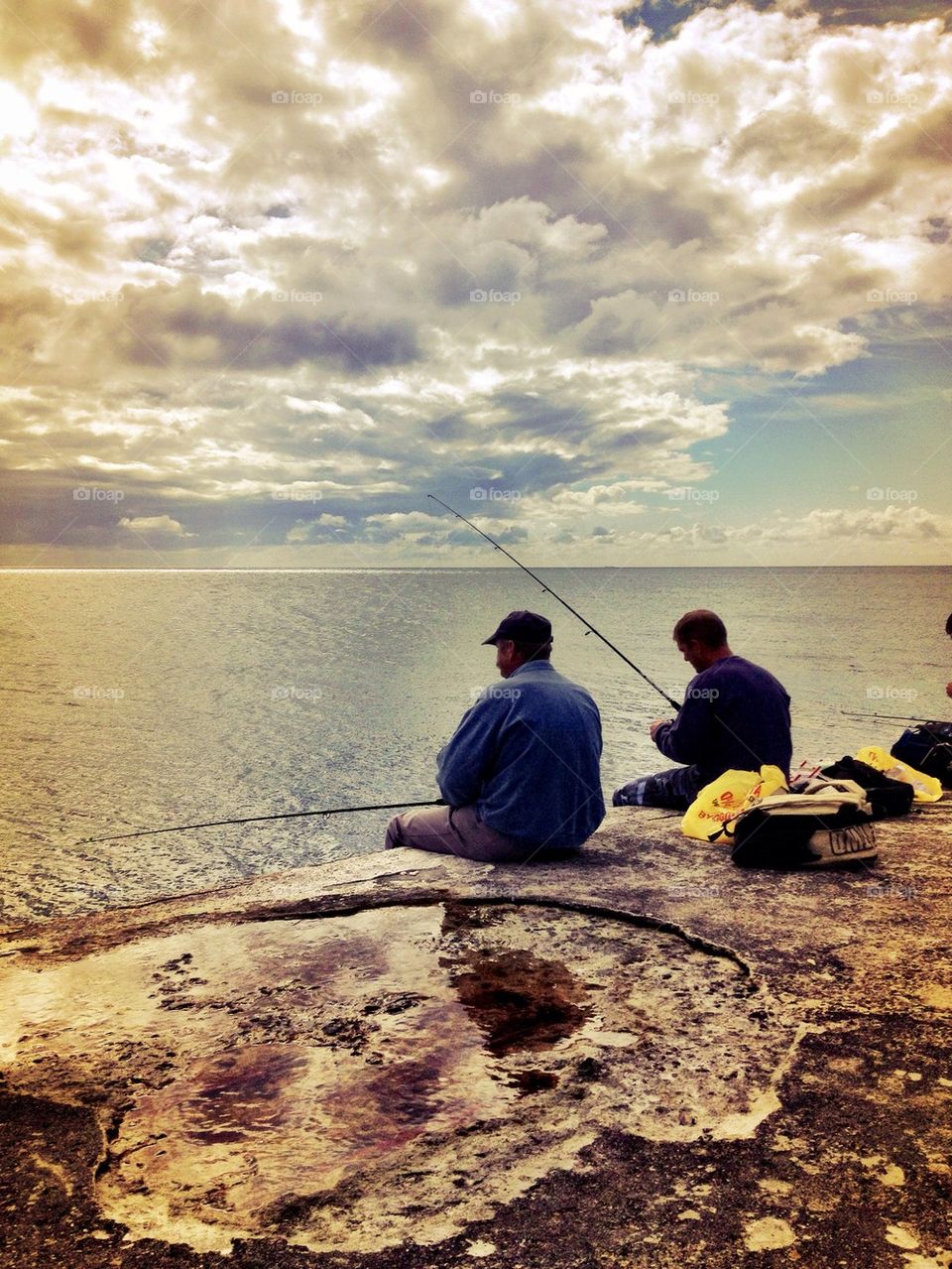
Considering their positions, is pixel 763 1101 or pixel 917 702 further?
pixel 917 702

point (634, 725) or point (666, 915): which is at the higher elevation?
point (666, 915)

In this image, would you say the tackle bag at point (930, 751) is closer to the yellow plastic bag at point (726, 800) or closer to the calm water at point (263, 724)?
the yellow plastic bag at point (726, 800)

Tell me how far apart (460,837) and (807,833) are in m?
1.86

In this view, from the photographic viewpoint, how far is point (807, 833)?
4.21 metres

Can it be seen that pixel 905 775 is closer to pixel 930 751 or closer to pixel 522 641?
pixel 930 751

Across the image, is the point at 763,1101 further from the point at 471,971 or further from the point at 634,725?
the point at 634,725

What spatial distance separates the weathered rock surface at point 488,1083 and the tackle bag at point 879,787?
1865 mm

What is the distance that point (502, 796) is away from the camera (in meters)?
4.53

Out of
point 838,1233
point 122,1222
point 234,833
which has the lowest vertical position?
point 234,833

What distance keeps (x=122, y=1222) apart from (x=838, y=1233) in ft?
4.95

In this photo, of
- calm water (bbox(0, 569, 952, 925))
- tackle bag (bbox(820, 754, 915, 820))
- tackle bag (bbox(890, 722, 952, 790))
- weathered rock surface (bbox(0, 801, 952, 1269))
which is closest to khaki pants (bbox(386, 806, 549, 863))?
weathered rock surface (bbox(0, 801, 952, 1269))

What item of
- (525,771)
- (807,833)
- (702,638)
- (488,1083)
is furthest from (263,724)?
(488,1083)

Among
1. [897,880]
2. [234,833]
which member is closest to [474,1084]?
[897,880]

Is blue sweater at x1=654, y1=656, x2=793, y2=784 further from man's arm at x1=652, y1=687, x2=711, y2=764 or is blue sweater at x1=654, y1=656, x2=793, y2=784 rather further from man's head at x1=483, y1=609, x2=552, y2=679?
man's head at x1=483, y1=609, x2=552, y2=679
